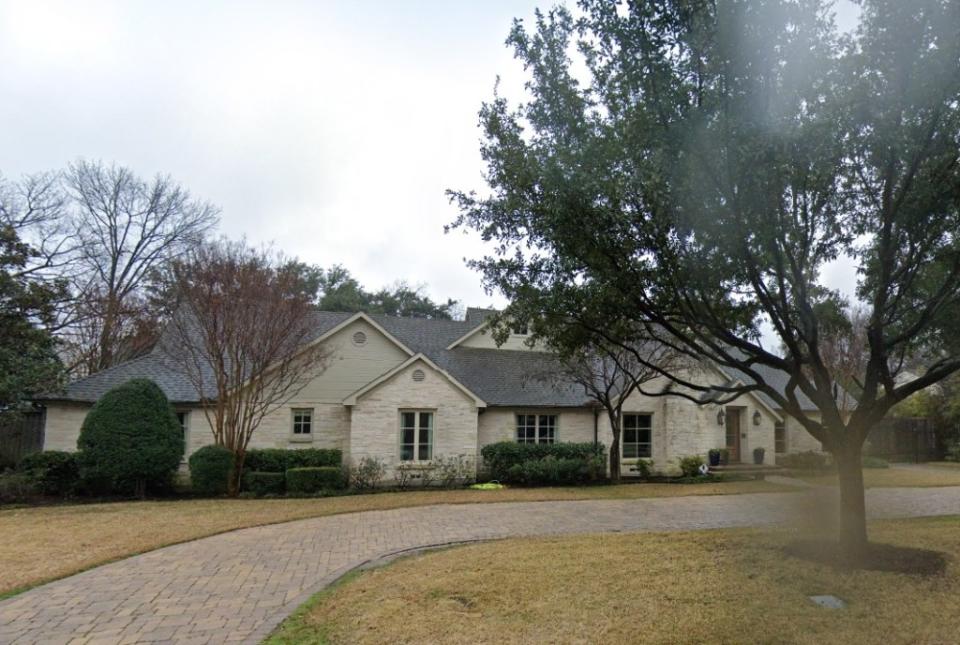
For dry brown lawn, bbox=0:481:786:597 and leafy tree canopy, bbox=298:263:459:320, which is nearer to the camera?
dry brown lawn, bbox=0:481:786:597

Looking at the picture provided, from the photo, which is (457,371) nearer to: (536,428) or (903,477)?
(536,428)

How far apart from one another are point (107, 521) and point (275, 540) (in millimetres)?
4288

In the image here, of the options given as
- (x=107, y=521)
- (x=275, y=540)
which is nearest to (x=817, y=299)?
(x=275, y=540)

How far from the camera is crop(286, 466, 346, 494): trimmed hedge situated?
16469 mm

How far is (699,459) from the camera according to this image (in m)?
21.3

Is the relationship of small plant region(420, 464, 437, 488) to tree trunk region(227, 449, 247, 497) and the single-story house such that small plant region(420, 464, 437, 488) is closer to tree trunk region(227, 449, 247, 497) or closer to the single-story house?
the single-story house

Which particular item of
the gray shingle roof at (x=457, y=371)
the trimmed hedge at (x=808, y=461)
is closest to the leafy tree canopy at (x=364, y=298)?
the gray shingle roof at (x=457, y=371)

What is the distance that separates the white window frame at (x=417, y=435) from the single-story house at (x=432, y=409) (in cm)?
3

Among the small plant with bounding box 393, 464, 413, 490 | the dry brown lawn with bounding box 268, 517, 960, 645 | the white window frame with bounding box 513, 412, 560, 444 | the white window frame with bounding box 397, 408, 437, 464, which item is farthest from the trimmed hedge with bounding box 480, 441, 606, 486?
the dry brown lawn with bounding box 268, 517, 960, 645

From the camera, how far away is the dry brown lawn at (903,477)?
19031 millimetres

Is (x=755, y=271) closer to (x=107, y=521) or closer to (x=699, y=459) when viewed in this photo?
(x=107, y=521)

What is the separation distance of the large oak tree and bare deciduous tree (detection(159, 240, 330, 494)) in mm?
9177

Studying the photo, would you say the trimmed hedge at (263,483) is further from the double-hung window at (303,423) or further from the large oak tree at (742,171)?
the large oak tree at (742,171)

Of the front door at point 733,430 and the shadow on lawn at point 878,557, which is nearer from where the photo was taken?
the shadow on lawn at point 878,557
